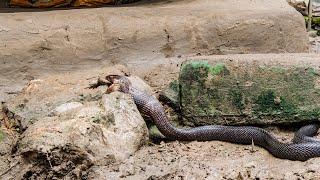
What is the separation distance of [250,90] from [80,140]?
144 cm

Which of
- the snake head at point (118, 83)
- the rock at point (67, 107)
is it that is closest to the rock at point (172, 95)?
the snake head at point (118, 83)

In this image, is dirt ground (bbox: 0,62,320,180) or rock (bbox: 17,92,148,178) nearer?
dirt ground (bbox: 0,62,320,180)

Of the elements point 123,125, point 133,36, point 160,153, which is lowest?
point 160,153

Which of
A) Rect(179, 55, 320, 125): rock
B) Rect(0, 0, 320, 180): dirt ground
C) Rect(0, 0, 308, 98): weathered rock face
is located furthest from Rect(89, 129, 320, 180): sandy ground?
Rect(0, 0, 308, 98): weathered rock face

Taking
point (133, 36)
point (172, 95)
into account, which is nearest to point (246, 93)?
point (172, 95)

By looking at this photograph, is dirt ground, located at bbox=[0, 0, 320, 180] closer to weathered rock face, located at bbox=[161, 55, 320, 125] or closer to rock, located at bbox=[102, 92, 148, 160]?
rock, located at bbox=[102, 92, 148, 160]

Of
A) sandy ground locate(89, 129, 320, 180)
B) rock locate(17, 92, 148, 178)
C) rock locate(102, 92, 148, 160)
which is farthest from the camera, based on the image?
rock locate(102, 92, 148, 160)

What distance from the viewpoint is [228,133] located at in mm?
4363

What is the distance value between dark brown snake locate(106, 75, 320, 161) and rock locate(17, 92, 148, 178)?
0.23 metres

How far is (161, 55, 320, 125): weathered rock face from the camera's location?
443cm

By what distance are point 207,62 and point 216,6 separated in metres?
1.08

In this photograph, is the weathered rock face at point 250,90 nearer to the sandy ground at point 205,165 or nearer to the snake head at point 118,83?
the sandy ground at point 205,165

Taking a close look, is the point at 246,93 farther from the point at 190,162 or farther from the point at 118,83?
the point at 118,83

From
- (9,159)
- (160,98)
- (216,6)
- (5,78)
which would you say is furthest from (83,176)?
(216,6)
